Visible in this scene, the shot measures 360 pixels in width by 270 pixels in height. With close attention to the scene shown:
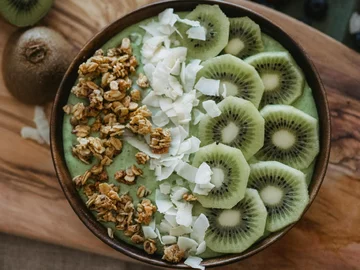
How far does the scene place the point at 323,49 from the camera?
165 cm

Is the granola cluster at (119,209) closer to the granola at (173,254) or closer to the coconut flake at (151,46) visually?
the granola at (173,254)

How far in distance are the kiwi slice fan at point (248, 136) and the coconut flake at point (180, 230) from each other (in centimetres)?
5

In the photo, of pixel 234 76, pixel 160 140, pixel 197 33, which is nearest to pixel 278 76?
pixel 234 76

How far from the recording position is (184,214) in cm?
146

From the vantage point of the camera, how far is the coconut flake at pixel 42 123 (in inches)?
66.1

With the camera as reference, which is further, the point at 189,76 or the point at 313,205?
the point at 313,205

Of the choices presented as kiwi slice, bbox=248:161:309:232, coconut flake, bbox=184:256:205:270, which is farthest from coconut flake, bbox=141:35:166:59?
coconut flake, bbox=184:256:205:270

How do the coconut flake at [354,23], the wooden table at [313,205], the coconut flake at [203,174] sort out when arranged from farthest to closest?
the coconut flake at [354,23], the wooden table at [313,205], the coconut flake at [203,174]

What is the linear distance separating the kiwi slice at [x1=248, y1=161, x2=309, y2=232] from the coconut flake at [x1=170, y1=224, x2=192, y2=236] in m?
0.17

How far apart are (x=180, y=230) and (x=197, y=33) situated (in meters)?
0.44

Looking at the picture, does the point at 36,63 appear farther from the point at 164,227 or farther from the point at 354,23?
the point at 354,23

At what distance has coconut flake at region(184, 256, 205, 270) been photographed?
148cm

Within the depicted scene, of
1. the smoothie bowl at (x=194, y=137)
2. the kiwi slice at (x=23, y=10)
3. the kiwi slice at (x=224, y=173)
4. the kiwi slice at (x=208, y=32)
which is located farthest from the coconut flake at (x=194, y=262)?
the kiwi slice at (x=23, y=10)

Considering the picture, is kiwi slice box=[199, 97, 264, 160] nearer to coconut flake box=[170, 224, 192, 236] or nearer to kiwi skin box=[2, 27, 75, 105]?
coconut flake box=[170, 224, 192, 236]
